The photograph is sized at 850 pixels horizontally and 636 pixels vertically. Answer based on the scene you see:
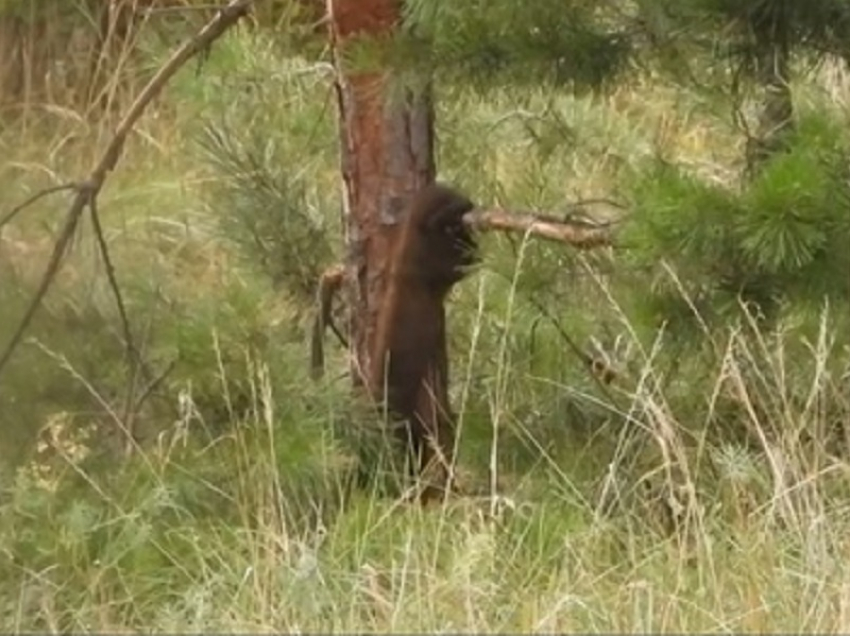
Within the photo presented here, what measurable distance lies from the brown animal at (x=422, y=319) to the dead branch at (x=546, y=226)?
0.15ft

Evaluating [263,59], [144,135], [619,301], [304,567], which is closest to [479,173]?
[263,59]

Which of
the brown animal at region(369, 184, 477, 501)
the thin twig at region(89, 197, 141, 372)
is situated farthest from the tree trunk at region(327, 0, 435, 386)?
the thin twig at region(89, 197, 141, 372)

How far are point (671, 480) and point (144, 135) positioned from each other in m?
5.65

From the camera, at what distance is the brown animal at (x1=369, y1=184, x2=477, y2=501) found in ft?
16.4

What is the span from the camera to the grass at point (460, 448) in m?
3.99

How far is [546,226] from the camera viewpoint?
4.86m

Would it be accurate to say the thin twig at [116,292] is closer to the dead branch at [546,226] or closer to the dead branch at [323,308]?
the dead branch at [323,308]

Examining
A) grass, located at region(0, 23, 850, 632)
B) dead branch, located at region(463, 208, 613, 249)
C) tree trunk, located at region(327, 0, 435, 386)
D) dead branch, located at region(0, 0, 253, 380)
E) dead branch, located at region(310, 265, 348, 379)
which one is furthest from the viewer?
dead branch, located at region(310, 265, 348, 379)

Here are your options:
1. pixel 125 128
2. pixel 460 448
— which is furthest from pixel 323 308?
pixel 125 128

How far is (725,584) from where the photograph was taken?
3967 mm

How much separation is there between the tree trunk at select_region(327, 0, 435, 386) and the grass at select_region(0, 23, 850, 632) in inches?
5.0

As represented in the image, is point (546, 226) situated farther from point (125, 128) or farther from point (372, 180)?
point (125, 128)

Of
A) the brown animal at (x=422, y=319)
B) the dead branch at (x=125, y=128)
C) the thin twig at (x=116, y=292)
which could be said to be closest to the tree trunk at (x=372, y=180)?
the brown animal at (x=422, y=319)

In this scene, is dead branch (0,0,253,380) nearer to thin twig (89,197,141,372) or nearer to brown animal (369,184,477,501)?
thin twig (89,197,141,372)
